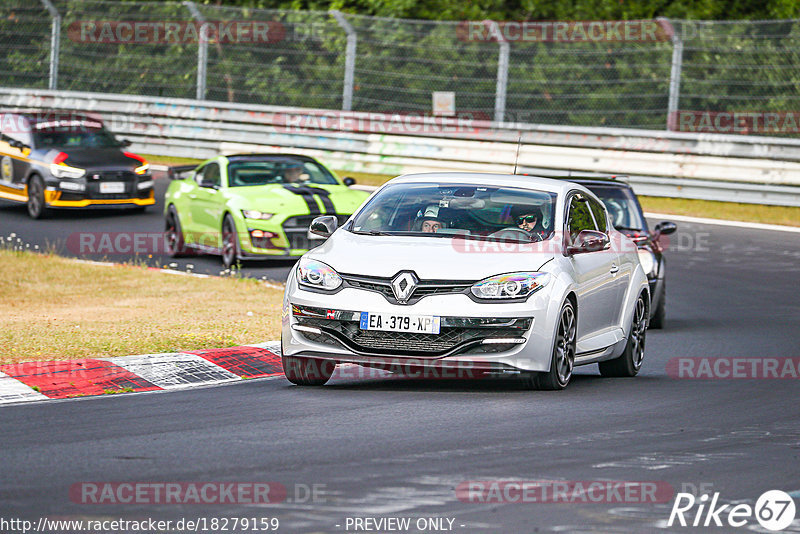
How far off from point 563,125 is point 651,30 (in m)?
2.25

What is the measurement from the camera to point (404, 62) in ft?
86.9

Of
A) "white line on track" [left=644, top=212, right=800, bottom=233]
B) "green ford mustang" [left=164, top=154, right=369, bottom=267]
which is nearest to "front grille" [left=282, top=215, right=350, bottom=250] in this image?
"green ford mustang" [left=164, top=154, right=369, bottom=267]

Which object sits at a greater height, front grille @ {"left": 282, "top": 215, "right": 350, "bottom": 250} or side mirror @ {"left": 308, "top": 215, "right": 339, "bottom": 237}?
side mirror @ {"left": 308, "top": 215, "right": 339, "bottom": 237}

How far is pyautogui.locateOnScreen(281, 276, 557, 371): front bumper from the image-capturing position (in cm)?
904

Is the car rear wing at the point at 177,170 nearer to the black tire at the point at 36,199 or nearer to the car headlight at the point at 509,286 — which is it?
the black tire at the point at 36,199

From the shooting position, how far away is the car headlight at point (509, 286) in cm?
908

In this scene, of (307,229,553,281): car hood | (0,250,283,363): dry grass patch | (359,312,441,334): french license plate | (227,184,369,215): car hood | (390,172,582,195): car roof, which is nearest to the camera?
(359,312,441,334): french license plate

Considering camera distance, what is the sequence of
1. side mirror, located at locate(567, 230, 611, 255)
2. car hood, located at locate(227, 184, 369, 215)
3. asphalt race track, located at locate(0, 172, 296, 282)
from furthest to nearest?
asphalt race track, located at locate(0, 172, 296, 282)
car hood, located at locate(227, 184, 369, 215)
side mirror, located at locate(567, 230, 611, 255)

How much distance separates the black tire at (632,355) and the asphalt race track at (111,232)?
6.72m

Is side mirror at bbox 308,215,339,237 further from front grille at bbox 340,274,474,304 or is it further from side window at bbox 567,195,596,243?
side window at bbox 567,195,596,243

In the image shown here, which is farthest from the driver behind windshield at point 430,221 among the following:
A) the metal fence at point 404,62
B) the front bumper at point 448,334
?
the metal fence at point 404,62

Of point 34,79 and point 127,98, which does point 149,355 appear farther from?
point 34,79

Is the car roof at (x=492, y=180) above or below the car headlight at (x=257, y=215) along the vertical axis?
above

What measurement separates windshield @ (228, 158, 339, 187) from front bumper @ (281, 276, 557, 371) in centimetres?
975
